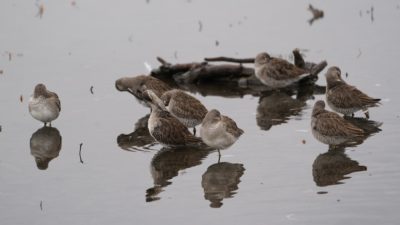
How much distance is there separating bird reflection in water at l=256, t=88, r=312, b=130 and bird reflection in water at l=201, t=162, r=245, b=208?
8.47 ft

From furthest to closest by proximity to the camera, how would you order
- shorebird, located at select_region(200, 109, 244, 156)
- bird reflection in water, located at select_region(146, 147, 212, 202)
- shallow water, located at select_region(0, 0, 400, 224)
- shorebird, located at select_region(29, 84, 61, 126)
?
shorebird, located at select_region(29, 84, 61, 126) → shorebird, located at select_region(200, 109, 244, 156) → bird reflection in water, located at select_region(146, 147, 212, 202) → shallow water, located at select_region(0, 0, 400, 224)

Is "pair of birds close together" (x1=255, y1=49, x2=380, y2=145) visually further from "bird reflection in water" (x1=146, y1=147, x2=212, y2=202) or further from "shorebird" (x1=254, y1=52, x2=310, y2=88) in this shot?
"bird reflection in water" (x1=146, y1=147, x2=212, y2=202)

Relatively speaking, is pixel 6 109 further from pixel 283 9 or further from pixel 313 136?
pixel 283 9

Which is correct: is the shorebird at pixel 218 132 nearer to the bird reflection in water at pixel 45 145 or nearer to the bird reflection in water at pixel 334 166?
the bird reflection in water at pixel 334 166

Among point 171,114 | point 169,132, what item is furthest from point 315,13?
point 169,132

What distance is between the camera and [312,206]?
10977mm

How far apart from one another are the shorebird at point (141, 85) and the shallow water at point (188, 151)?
0.36m

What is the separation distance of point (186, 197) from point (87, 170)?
226cm

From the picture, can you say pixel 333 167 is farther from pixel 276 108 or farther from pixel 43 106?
pixel 43 106

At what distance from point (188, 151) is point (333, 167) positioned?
2.80 meters

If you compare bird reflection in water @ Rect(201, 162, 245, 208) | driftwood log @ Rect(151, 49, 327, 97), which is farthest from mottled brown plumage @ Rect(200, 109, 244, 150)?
driftwood log @ Rect(151, 49, 327, 97)

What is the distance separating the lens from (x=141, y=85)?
1758 centimetres

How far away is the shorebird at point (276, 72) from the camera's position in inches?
Answer: 721

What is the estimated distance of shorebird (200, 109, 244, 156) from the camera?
13203mm
